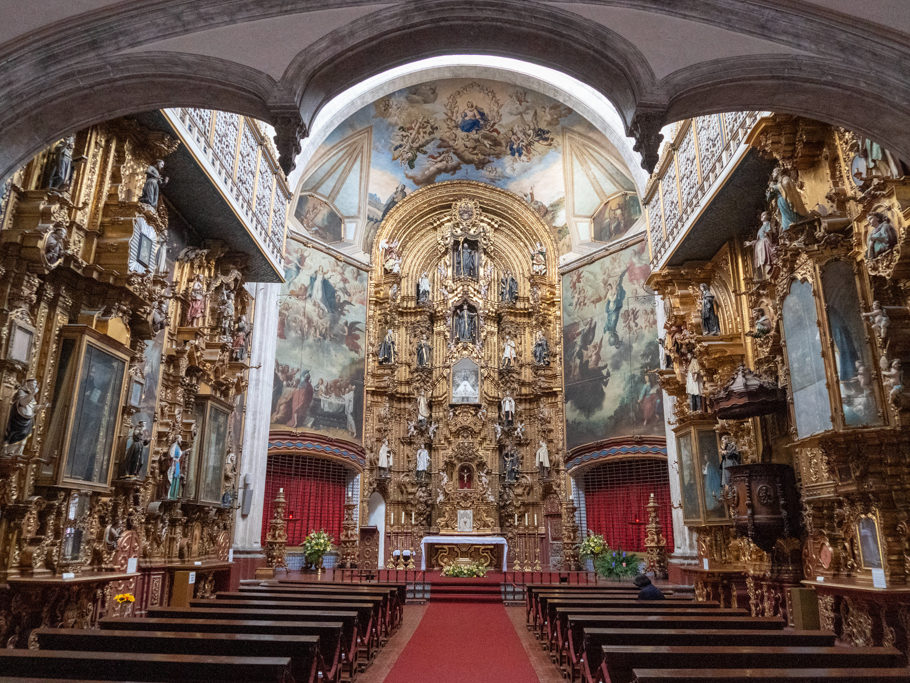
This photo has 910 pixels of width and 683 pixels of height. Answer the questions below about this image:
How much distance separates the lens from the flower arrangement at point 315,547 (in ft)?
62.5

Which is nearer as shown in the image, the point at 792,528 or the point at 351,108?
the point at 792,528

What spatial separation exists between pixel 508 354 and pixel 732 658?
65.1 feet

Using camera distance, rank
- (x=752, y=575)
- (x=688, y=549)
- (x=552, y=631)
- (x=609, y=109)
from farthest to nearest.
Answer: (x=609, y=109) < (x=688, y=549) < (x=752, y=575) < (x=552, y=631)

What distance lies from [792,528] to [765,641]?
469 centimetres

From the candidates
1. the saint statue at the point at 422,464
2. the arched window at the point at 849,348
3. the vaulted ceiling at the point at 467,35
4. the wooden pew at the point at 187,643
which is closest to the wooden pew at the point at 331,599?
the wooden pew at the point at 187,643

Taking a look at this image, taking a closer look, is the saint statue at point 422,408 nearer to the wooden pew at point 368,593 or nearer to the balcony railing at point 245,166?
the balcony railing at point 245,166

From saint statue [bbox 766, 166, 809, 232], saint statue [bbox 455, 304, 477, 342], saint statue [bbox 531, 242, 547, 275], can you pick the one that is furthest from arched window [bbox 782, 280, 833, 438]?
saint statue [bbox 531, 242, 547, 275]

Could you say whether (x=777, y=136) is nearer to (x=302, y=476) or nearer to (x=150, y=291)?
(x=150, y=291)

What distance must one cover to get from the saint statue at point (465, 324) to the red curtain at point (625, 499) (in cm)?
672

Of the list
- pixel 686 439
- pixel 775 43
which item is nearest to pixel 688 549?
pixel 686 439

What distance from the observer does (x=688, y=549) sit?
15.2 metres

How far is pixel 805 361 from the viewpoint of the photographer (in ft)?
28.6

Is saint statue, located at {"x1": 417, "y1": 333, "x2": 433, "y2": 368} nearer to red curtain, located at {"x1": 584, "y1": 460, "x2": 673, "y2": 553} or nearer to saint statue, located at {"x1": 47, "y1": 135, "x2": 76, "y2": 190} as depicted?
red curtain, located at {"x1": 584, "y1": 460, "x2": 673, "y2": 553}

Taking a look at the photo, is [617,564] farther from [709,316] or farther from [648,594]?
[648,594]
